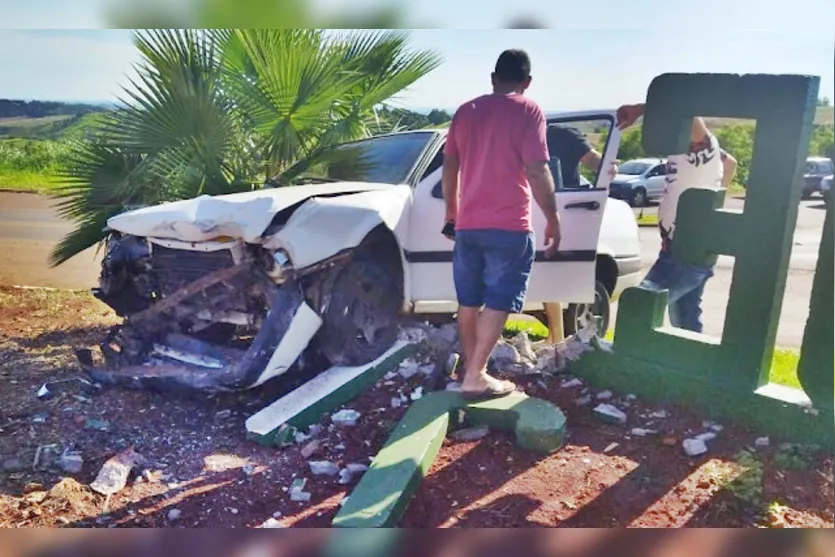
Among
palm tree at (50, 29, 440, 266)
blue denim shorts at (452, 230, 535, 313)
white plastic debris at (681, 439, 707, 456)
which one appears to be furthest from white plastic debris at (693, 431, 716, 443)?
palm tree at (50, 29, 440, 266)

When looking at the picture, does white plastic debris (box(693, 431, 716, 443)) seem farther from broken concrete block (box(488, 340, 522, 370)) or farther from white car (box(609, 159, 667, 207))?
white car (box(609, 159, 667, 207))

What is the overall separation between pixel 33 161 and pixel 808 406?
111 inches

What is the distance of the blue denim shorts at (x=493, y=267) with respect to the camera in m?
2.58

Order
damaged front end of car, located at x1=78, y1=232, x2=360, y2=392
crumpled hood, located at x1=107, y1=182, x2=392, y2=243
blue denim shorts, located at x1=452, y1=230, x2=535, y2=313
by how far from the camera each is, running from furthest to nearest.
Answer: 1. damaged front end of car, located at x1=78, y1=232, x2=360, y2=392
2. crumpled hood, located at x1=107, y1=182, x2=392, y2=243
3. blue denim shorts, located at x1=452, y1=230, x2=535, y2=313

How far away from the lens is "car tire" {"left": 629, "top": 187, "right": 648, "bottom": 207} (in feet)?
8.75

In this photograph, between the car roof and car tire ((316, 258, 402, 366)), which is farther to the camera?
car tire ((316, 258, 402, 366))

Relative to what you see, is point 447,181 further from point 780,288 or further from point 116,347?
point 116,347

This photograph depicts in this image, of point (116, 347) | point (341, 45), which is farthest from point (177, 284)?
point (341, 45)

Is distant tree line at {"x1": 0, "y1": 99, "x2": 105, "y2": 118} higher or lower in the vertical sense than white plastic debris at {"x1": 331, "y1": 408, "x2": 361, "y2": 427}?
higher

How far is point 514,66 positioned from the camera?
8.20 ft

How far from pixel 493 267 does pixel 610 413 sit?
0.69 meters

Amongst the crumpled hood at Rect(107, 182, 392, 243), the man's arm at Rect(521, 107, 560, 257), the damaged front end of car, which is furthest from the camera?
the damaged front end of car

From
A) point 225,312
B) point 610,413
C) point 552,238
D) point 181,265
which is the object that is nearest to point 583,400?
point 610,413

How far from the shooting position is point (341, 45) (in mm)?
2590
